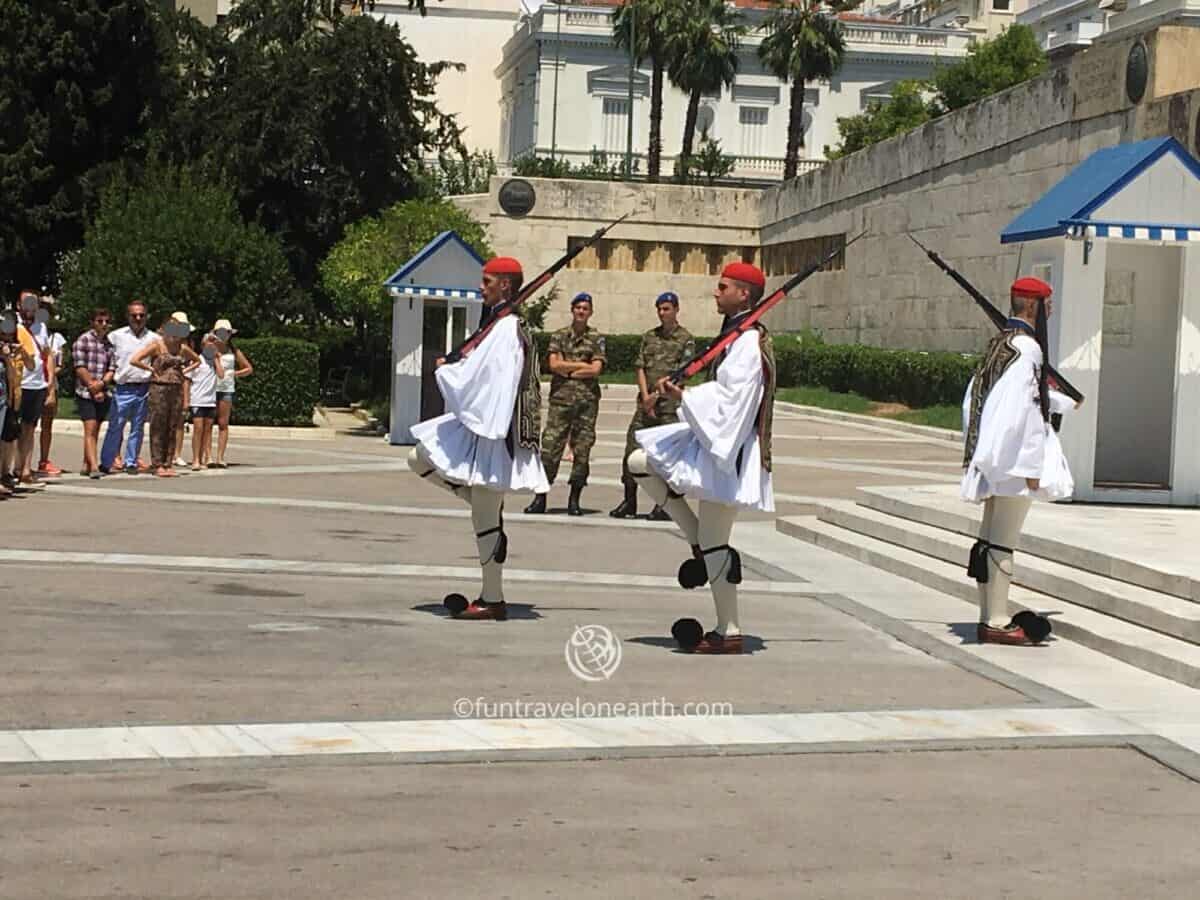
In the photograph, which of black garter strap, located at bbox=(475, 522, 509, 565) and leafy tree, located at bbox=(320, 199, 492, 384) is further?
leafy tree, located at bbox=(320, 199, 492, 384)

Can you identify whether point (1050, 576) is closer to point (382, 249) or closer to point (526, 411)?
point (526, 411)

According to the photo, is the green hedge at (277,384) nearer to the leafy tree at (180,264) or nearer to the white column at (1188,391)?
the leafy tree at (180,264)

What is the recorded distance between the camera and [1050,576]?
12.1m

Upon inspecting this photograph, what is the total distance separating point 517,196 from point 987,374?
3705 cm

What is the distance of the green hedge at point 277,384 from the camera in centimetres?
2883

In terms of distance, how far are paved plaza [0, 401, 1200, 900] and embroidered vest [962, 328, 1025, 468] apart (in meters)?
1.13

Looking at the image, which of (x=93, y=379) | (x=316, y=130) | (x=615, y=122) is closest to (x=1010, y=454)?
(x=93, y=379)

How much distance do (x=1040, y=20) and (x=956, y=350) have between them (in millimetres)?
75416

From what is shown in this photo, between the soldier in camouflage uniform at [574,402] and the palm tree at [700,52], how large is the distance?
5283cm

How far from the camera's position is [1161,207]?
52.1ft

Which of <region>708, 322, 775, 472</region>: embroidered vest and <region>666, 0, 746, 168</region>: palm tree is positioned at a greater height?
<region>666, 0, 746, 168</region>: palm tree

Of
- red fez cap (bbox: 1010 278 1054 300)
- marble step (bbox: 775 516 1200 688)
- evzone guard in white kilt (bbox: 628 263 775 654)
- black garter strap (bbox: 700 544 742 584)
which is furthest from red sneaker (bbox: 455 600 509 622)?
red fez cap (bbox: 1010 278 1054 300)

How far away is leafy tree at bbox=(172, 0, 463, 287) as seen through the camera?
1529 inches

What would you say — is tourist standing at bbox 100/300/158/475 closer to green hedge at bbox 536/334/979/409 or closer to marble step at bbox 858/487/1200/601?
marble step at bbox 858/487/1200/601
